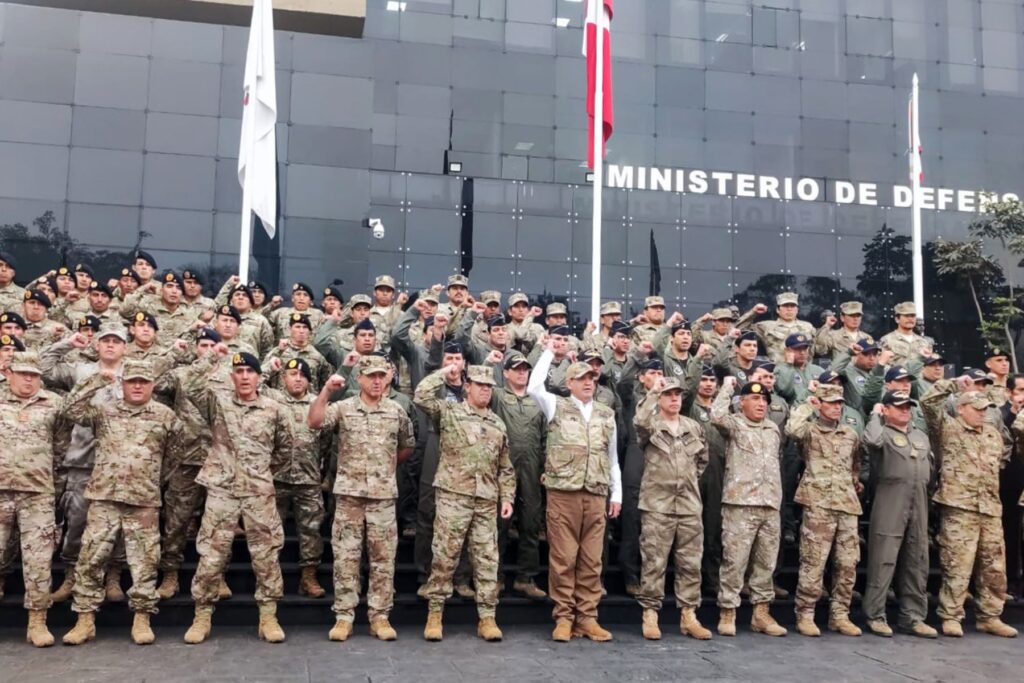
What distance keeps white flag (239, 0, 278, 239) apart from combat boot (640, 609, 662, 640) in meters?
6.66

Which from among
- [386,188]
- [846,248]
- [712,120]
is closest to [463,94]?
[386,188]

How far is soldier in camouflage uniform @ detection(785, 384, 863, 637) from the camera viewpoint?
21.1ft

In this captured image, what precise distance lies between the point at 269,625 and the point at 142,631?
2.53 feet

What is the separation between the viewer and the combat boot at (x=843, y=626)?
252 inches

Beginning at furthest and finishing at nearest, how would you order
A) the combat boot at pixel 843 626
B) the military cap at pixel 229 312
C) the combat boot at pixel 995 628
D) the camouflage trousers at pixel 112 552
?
the military cap at pixel 229 312 → the combat boot at pixel 995 628 → the combat boot at pixel 843 626 → the camouflage trousers at pixel 112 552

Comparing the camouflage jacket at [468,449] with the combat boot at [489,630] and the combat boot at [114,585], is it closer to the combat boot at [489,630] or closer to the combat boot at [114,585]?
the combat boot at [489,630]

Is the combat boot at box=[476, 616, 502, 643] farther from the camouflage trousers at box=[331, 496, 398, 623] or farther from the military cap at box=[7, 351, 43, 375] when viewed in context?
the military cap at box=[7, 351, 43, 375]

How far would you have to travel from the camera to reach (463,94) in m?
15.5

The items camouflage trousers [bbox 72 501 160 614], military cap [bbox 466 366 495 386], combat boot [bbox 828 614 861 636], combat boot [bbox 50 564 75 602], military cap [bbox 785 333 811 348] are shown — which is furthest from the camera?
military cap [bbox 785 333 811 348]

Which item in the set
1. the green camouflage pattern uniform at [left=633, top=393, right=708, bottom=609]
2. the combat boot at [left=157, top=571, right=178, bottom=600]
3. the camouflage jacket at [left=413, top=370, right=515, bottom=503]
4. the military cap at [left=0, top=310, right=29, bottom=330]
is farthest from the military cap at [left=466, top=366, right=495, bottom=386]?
the military cap at [left=0, top=310, right=29, bottom=330]

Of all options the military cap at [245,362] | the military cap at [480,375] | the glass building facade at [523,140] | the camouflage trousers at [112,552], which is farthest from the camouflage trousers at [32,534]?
the glass building facade at [523,140]

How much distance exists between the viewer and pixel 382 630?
578 cm

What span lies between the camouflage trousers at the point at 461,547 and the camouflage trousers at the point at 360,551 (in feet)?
0.98

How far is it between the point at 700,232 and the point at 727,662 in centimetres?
1076
